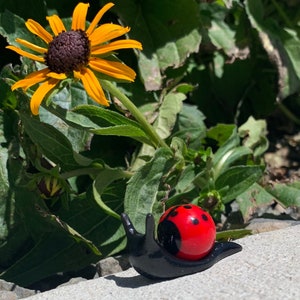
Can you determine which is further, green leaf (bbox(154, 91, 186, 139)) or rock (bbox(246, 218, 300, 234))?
green leaf (bbox(154, 91, 186, 139))

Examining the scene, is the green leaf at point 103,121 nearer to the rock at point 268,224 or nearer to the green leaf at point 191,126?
the green leaf at point 191,126

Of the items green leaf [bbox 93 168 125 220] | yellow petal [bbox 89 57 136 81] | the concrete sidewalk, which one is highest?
yellow petal [bbox 89 57 136 81]

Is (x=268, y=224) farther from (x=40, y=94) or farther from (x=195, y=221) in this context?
(x=40, y=94)

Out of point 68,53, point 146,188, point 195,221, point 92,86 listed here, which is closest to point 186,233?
point 195,221

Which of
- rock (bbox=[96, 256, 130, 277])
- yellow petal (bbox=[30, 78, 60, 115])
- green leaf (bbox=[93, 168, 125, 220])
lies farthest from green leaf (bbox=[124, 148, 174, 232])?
yellow petal (bbox=[30, 78, 60, 115])

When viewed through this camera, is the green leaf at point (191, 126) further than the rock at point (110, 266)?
Yes

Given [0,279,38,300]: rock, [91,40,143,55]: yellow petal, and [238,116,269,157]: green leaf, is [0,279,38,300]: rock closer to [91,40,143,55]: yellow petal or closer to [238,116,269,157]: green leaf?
[91,40,143,55]: yellow petal

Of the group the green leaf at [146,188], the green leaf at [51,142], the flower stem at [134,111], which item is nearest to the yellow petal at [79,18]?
the flower stem at [134,111]
